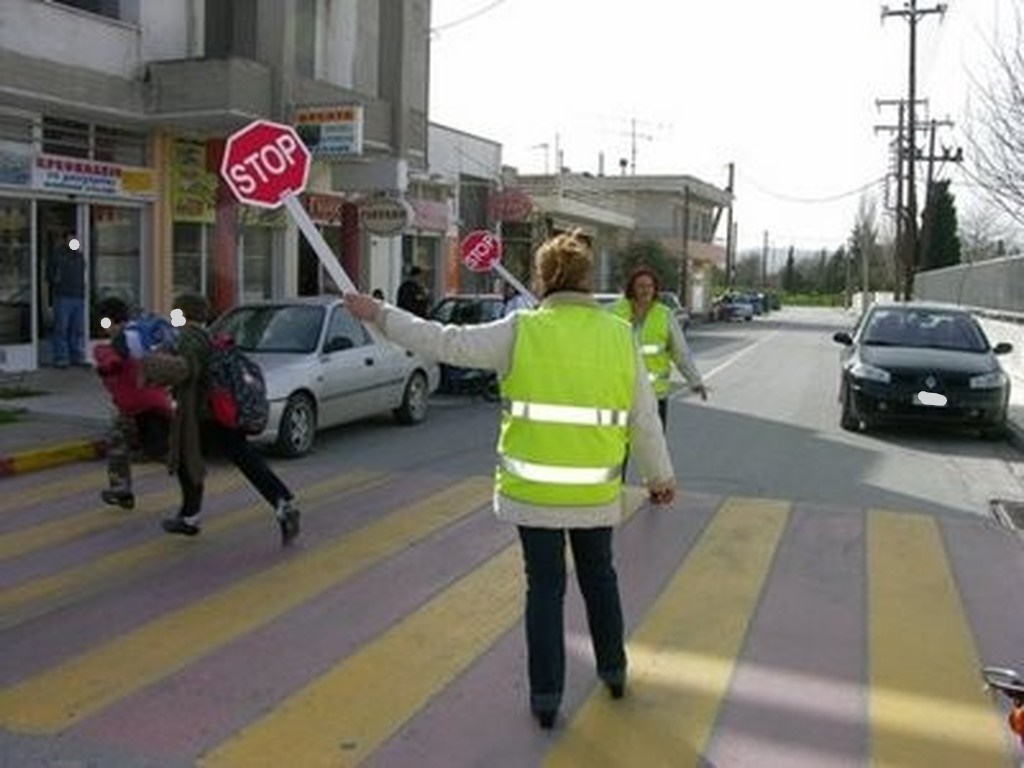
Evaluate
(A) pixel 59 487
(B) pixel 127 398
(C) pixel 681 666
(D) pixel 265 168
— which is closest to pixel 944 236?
(A) pixel 59 487

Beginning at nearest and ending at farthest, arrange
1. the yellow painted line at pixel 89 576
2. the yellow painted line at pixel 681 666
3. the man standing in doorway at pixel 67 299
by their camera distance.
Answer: the yellow painted line at pixel 681 666 < the yellow painted line at pixel 89 576 < the man standing in doorway at pixel 67 299

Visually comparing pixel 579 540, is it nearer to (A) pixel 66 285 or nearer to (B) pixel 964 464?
(B) pixel 964 464

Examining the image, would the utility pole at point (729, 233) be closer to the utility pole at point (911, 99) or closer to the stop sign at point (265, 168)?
the utility pole at point (911, 99)

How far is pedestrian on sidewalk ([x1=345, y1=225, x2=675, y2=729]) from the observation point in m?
4.86

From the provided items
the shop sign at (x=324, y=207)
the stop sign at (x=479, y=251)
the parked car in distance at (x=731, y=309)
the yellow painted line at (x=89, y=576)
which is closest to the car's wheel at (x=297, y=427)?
the yellow painted line at (x=89, y=576)

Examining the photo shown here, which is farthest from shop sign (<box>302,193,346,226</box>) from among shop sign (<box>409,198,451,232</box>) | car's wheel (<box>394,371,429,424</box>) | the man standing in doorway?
car's wheel (<box>394,371,429,424</box>)

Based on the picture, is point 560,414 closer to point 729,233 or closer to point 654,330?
point 654,330

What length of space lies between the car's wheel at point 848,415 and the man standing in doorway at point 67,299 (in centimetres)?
1040

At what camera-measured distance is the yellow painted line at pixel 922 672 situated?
4.97 m

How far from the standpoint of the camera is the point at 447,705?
5.26 metres

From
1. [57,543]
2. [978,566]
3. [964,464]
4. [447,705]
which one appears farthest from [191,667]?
[964,464]

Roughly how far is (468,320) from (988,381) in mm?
7986

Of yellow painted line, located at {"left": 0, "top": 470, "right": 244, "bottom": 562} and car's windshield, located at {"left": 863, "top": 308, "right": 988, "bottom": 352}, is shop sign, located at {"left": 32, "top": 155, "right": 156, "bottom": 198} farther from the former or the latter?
car's windshield, located at {"left": 863, "top": 308, "right": 988, "bottom": 352}

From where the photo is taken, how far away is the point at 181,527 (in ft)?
27.5
